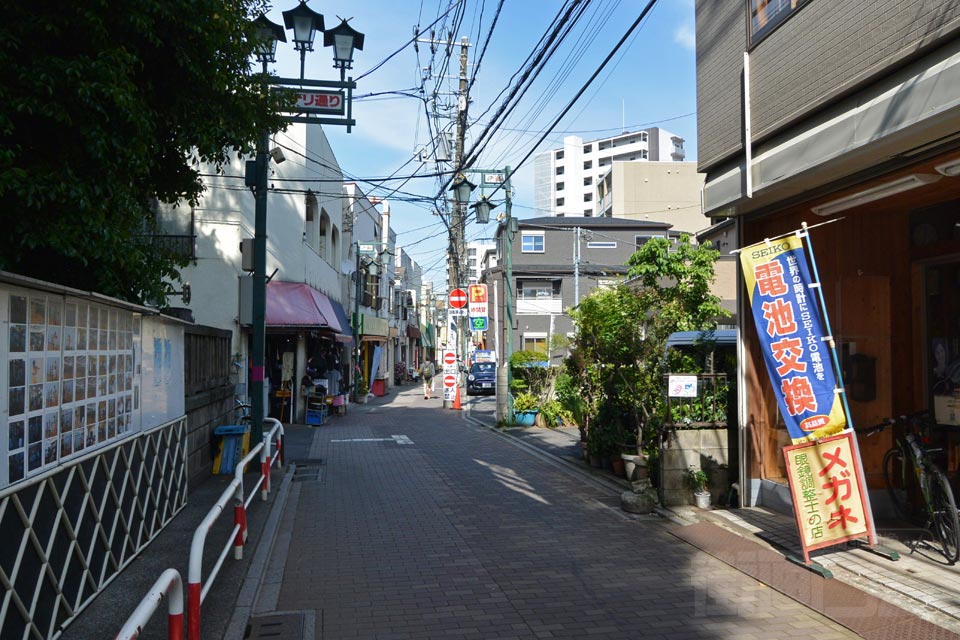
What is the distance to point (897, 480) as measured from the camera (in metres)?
8.20

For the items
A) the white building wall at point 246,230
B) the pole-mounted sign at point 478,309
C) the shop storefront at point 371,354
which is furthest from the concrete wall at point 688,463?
the shop storefront at point 371,354

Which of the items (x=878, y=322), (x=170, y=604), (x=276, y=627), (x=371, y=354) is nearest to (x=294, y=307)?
(x=878, y=322)

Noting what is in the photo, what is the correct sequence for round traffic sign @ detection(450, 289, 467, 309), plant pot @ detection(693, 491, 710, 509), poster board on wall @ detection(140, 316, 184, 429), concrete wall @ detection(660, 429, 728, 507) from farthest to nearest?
round traffic sign @ detection(450, 289, 467, 309)
concrete wall @ detection(660, 429, 728, 507)
plant pot @ detection(693, 491, 710, 509)
poster board on wall @ detection(140, 316, 184, 429)

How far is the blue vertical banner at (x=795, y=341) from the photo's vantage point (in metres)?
6.45

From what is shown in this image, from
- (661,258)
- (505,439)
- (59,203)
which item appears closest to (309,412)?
(505,439)

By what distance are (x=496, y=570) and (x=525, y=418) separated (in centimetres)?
1352

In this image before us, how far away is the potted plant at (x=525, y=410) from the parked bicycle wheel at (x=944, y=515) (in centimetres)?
1406

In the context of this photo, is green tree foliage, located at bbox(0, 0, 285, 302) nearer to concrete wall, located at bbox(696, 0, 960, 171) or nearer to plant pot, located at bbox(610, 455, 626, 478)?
concrete wall, located at bbox(696, 0, 960, 171)

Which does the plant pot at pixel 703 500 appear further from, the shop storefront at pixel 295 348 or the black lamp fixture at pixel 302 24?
the shop storefront at pixel 295 348

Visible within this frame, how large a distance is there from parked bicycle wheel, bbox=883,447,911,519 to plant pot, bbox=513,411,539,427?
41.4 feet

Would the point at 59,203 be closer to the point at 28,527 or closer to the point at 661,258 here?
the point at 28,527

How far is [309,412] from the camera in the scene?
21.1 metres

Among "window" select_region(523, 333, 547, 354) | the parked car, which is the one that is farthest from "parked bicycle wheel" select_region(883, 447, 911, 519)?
"window" select_region(523, 333, 547, 354)

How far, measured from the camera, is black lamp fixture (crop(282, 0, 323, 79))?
35.2 feet
